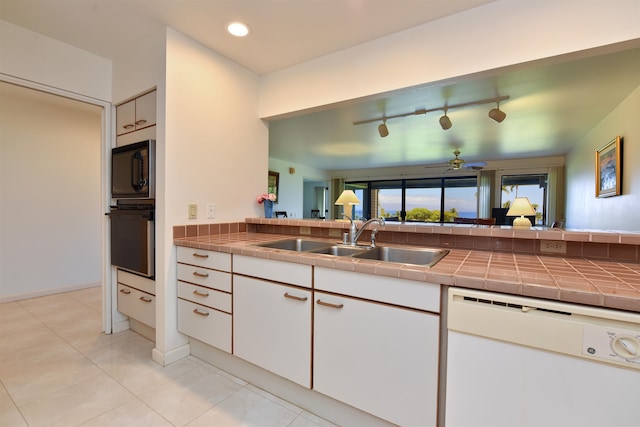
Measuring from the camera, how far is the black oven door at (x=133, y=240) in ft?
6.61

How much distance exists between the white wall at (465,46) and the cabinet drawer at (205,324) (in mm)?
1674

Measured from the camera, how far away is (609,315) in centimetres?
84

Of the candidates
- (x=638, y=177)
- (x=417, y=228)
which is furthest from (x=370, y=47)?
(x=638, y=177)

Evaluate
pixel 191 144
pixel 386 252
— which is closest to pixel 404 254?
pixel 386 252

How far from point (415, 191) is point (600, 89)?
5.15 m

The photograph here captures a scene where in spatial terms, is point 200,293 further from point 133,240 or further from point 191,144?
point 191,144

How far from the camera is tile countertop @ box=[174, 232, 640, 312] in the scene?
887 millimetres

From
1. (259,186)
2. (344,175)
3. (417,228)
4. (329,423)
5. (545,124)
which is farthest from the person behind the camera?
(344,175)

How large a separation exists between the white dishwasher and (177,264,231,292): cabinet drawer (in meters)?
1.26

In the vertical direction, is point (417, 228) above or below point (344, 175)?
below

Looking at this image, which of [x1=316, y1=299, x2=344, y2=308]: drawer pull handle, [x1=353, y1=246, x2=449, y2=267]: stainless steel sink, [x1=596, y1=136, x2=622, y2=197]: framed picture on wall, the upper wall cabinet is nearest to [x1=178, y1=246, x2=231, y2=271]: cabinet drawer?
[x1=316, y1=299, x2=344, y2=308]: drawer pull handle

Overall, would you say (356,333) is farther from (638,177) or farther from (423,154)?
(423,154)

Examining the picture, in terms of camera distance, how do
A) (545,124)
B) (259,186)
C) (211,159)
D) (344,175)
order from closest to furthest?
(211,159) → (259,186) → (545,124) → (344,175)

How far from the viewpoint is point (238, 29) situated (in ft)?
6.19
